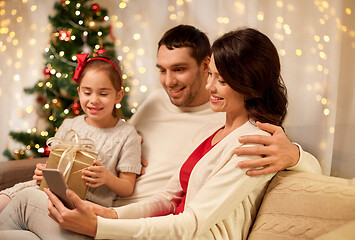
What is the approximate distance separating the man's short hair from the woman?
23.5 inches

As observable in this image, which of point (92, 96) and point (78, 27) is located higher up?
point (78, 27)

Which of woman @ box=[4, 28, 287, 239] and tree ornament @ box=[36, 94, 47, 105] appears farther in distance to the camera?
tree ornament @ box=[36, 94, 47, 105]

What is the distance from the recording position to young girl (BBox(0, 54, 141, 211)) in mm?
1947

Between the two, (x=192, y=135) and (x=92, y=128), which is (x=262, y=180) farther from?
(x=92, y=128)

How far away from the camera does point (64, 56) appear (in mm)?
3238

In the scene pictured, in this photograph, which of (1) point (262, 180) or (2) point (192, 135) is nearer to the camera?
(1) point (262, 180)

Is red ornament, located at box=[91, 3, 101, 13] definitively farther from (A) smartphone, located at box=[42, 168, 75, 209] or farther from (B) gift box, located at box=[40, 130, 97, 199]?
(A) smartphone, located at box=[42, 168, 75, 209]

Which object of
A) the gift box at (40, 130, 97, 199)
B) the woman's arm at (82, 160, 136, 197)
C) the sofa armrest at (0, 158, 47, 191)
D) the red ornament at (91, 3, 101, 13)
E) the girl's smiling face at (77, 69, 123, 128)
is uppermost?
the red ornament at (91, 3, 101, 13)

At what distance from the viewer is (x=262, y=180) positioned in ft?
4.59

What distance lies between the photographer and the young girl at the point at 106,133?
76.7 inches

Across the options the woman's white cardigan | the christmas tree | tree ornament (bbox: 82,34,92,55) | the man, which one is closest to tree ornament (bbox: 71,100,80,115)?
the christmas tree

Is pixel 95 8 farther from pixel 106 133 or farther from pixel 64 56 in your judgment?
pixel 106 133

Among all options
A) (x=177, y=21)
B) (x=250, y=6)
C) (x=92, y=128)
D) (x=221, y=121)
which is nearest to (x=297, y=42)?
(x=250, y=6)

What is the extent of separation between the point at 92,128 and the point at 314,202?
1173 mm
